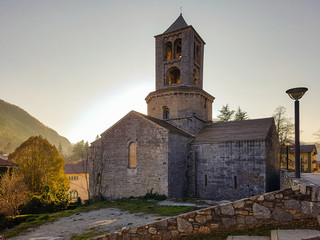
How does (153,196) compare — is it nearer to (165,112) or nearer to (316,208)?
(165,112)

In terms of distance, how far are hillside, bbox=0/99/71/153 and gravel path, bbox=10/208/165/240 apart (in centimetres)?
11569

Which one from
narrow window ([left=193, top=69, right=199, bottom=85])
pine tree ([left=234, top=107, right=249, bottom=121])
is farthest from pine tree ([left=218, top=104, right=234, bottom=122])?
narrow window ([left=193, top=69, right=199, bottom=85])

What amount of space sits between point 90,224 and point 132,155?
28.4ft

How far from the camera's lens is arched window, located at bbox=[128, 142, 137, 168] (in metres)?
18.5

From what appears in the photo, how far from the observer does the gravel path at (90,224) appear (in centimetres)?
918

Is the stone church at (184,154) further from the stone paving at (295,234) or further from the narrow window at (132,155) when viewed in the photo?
the stone paving at (295,234)

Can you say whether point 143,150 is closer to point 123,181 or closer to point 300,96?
point 123,181

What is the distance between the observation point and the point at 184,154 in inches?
762

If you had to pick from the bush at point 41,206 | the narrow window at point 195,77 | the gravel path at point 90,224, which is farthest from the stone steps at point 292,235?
the narrow window at point 195,77

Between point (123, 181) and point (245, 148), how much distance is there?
11.2 meters

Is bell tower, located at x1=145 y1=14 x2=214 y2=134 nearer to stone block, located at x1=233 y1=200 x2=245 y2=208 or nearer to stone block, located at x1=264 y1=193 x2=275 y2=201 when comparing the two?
stone block, located at x1=233 y1=200 x2=245 y2=208

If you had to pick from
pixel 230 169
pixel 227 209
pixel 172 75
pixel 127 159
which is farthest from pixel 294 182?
pixel 172 75

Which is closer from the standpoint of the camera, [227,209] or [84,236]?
[227,209]

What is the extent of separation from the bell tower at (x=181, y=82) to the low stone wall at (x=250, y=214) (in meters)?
16.0
